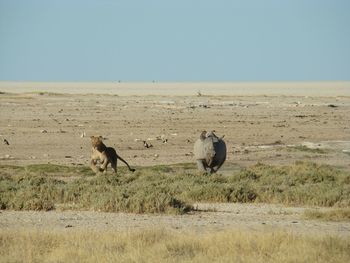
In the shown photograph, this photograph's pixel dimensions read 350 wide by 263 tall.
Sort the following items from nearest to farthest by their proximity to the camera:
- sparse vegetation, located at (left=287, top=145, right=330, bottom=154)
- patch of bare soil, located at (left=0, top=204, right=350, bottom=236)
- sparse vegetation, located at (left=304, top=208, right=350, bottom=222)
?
patch of bare soil, located at (left=0, top=204, right=350, bottom=236)
sparse vegetation, located at (left=304, top=208, right=350, bottom=222)
sparse vegetation, located at (left=287, top=145, right=330, bottom=154)

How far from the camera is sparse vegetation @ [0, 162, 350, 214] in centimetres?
1784

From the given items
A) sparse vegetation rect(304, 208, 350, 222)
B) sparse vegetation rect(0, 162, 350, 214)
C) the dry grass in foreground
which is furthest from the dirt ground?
the dry grass in foreground

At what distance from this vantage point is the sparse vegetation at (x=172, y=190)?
17.8 m

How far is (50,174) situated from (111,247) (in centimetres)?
1375

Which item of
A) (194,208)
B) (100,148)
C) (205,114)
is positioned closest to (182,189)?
(194,208)

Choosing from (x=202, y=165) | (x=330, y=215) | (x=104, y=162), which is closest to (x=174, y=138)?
(x=202, y=165)

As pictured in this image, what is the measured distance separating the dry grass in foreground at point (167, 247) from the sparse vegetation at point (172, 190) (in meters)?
3.89

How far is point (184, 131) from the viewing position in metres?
44.4

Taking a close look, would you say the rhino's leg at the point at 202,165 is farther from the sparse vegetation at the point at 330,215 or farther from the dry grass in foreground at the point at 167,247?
the dry grass in foreground at the point at 167,247

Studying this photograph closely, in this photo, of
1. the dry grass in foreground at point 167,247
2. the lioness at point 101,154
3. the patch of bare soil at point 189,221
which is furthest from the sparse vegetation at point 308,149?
the dry grass in foreground at point 167,247

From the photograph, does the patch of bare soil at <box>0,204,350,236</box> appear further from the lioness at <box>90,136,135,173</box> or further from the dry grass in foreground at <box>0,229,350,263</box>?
the lioness at <box>90,136,135,173</box>

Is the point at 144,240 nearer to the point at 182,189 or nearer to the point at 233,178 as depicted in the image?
the point at 182,189

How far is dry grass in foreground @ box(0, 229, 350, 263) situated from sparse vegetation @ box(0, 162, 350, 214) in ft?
12.8

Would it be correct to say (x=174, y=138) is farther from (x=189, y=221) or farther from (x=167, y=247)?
(x=167, y=247)
